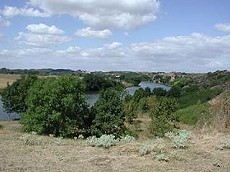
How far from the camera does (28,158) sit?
946 centimetres

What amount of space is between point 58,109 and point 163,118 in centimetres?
1283

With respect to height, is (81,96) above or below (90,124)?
above

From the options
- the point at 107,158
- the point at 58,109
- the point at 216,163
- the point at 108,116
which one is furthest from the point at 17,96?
the point at 216,163

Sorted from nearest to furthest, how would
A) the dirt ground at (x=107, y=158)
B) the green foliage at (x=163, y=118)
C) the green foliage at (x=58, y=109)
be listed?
the dirt ground at (x=107, y=158) < the green foliage at (x=58, y=109) < the green foliage at (x=163, y=118)

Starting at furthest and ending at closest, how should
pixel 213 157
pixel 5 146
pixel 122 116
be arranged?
pixel 122 116 < pixel 5 146 < pixel 213 157

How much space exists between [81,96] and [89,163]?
40.5 metres

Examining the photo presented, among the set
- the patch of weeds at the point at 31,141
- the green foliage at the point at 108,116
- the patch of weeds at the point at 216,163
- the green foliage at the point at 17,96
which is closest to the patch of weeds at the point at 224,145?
the patch of weeds at the point at 216,163

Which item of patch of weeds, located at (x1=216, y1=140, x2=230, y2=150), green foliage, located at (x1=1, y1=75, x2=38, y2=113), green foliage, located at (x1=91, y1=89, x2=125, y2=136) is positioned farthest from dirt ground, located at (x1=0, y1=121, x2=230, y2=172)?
green foliage, located at (x1=1, y1=75, x2=38, y2=113)

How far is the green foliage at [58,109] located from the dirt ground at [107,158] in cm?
3267

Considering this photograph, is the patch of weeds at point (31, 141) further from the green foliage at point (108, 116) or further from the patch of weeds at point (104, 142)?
the green foliage at point (108, 116)

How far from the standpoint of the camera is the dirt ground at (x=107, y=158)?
8500 millimetres

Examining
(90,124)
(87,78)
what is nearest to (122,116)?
(90,124)

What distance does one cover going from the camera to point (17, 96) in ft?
225

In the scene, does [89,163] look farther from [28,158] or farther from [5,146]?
[5,146]
